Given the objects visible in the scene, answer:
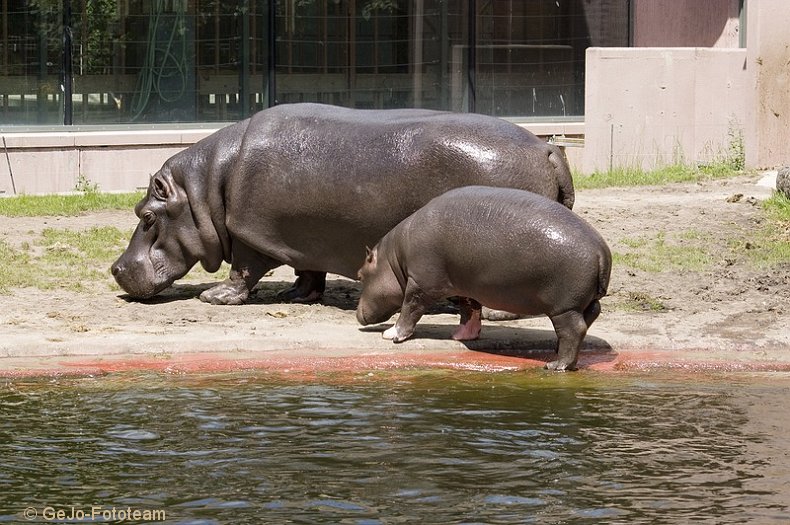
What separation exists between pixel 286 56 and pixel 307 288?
7093 millimetres

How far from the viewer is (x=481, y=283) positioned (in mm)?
9539

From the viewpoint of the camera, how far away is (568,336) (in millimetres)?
9367

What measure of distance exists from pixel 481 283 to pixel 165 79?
9.25 m

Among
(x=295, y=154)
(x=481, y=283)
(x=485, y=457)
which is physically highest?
(x=295, y=154)

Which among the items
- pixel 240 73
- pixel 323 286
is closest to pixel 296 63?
pixel 240 73

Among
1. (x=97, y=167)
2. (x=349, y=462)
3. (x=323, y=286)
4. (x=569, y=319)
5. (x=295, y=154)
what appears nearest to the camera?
(x=349, y=462)

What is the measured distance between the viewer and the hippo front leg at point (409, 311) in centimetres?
993

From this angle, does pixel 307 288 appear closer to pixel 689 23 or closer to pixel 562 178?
pixel 562 178

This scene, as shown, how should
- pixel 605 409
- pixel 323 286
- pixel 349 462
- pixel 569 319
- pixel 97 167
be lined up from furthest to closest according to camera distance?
pixel 97 167 < pixel 323 286 < pixel 569 319 < pixel 605 409 < pixel 349 462

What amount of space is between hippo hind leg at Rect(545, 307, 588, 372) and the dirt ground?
27 centimetres

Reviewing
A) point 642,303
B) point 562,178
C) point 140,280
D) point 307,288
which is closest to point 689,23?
point 642,303

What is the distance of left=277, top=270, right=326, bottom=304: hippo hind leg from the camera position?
11688 mm

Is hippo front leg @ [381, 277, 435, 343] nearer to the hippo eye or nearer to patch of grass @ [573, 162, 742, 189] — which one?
the hippo eye

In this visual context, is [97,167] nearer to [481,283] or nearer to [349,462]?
[481,283]
